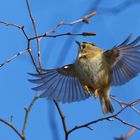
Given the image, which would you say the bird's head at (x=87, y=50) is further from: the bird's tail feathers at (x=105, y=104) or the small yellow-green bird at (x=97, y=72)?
the bird's tail feathers at (x=105, y=104)

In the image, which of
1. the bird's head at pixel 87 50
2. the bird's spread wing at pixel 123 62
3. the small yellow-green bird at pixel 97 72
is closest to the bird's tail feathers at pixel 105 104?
the small yellow-green bird at pixel 97 72

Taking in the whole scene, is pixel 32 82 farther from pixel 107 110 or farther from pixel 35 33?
pixel 35 33

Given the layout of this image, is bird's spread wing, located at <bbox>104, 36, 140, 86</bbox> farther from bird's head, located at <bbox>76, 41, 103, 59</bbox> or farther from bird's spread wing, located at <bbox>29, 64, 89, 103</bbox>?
bird's spread wing, located at <bbox>29, 64, 89, 103</bbox>

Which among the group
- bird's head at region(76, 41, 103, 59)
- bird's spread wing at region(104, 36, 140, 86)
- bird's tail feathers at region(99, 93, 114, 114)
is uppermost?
bird's head at region(76, 41, 103, 59)

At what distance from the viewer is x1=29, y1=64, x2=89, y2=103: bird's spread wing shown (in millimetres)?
3289

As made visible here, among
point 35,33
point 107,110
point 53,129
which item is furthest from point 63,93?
point 53,129

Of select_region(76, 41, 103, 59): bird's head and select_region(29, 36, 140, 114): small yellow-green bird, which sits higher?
select_region(76, 41, 103, 59): bird's head

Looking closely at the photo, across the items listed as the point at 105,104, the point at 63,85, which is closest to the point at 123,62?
the point at 105,104

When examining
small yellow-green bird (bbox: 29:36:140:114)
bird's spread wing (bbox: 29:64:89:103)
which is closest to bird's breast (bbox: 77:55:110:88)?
small yellow-green bird (bbox: 29:36:140:114)

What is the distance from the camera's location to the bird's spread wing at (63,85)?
3.29m

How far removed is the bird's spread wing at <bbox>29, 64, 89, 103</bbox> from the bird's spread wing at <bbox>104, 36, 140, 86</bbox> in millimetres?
294

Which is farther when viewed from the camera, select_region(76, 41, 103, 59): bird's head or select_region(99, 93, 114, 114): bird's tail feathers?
select_region(76, 41, 103, 59): bird's head

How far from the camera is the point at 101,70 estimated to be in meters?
3.24

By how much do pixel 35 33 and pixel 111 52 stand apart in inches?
43.3
